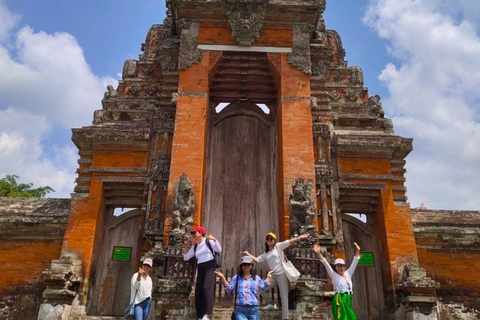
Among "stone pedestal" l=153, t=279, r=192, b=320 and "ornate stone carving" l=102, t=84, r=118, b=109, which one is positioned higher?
"ornate stone carving" l=102, t=84, r=118, b=109

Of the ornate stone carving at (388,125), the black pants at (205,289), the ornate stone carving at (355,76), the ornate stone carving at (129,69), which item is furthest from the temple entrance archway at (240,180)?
A: the black pants at (205,289)

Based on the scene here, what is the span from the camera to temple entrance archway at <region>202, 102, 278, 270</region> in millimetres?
11922

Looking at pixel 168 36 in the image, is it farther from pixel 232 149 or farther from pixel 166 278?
pixel 166 278

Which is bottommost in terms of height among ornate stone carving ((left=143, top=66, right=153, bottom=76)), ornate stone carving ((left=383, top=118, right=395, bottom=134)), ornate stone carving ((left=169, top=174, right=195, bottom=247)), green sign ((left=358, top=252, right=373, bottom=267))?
green sign ((left=358, top=252, right=373, bottom=267))

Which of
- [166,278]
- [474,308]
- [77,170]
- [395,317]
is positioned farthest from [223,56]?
[474,308]

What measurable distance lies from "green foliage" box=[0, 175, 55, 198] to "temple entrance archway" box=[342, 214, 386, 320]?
94.9ft

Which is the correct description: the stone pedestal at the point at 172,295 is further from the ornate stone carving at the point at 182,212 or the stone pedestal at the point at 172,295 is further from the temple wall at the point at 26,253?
the temple wall at the point at 26,253

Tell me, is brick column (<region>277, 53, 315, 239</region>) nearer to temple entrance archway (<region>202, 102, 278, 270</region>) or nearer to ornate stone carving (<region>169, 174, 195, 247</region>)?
temple entrance archway (<region>202, 102, 278, 270</region>)

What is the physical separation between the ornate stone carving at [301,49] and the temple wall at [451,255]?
5909 millimetres

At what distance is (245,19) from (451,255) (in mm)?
9463

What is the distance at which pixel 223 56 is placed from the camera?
12.1 meters

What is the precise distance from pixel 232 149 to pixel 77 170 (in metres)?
4.90

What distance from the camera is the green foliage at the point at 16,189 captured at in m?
32.7

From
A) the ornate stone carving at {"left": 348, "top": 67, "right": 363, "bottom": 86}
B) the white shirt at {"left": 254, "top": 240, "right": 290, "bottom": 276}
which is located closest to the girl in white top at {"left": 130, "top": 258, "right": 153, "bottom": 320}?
the white shirt at {"left": 254, "top": 240, "right": 290, "bottom": 276}
